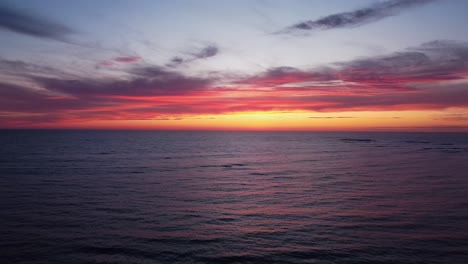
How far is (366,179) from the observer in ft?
137

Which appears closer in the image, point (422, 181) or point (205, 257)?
point (205, 257)

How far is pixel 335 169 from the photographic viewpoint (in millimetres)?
51812

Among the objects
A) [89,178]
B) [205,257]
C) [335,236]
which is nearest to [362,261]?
[335,236]

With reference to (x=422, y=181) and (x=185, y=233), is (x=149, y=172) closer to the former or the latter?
(x=185, y=233)

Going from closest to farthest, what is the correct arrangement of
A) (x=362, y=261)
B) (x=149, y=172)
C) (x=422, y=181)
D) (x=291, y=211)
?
(x=362, y=261)
(x=291, y=211)
(x=422, y=181)
(x=149, y=172)

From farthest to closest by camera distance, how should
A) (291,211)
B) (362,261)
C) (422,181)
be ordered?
1. (422,181)
2. (291,211)
3. (362,261)

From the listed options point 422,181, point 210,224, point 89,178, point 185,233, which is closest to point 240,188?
point 210,224

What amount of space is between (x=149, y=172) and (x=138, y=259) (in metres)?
32.6

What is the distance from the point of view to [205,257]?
16.3 metres

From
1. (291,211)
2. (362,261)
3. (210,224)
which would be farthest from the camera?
(291,211)

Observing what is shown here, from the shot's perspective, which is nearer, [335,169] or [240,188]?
[240,188]

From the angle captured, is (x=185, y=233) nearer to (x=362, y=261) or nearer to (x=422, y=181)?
(x=362, y=261)

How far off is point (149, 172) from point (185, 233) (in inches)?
1159

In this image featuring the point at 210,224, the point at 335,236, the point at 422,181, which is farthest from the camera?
the point at 422,181
